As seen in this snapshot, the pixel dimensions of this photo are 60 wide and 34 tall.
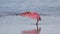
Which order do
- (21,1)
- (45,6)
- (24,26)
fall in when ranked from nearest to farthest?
(24,26) → (45,6) → (21,1)

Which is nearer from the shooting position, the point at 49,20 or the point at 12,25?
the point at 12,25

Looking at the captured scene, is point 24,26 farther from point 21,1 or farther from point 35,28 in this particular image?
point 21,1

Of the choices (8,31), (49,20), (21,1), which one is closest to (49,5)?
(21,1)

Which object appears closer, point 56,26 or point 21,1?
point 56,26

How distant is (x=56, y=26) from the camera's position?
217 inches

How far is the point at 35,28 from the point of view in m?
5.25

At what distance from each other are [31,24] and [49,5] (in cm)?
273

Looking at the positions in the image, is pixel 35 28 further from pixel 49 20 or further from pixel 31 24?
pixel 49 20

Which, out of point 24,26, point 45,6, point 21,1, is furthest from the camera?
point 21,1

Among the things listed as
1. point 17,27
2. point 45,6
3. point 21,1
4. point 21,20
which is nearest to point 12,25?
point 17,27

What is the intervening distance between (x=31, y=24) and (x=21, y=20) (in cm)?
54

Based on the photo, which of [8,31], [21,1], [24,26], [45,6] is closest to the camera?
[8,31]

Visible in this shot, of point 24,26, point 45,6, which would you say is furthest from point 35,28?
point 45,6

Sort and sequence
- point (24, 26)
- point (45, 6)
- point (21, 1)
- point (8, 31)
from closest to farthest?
point (8, 31) → point (24, 26) → point (45, 6) → point (21, 1)
